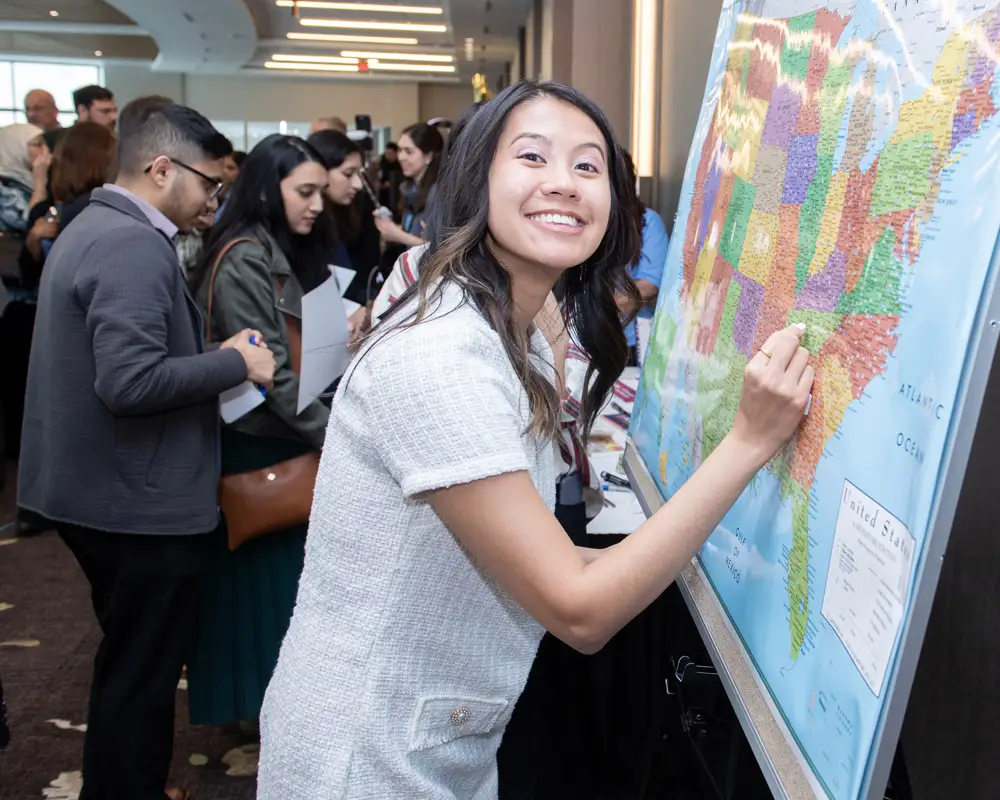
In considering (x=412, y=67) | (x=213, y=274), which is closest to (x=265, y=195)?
(x=213, y=274)

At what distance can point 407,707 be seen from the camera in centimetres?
103

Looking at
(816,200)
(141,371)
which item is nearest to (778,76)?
(816,200)

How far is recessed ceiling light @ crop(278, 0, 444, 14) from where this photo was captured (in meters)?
12.2

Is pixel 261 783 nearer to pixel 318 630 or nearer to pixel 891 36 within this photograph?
pixel 318 630

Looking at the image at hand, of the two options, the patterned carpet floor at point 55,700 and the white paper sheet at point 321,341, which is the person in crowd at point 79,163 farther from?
the white paper sheet at point 321,341

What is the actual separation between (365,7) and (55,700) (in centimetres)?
1102

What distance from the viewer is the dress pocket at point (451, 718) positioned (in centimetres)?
104

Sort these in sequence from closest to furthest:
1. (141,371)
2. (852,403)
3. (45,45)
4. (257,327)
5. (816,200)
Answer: (852,403) → (816,200) → (141,371) → (257,327) → (45,45)

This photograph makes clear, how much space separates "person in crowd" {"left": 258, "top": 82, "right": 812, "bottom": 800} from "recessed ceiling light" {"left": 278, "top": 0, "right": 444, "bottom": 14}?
1189cm

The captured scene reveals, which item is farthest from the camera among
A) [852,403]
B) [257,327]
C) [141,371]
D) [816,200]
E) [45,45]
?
[45,45]

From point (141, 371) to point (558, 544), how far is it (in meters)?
1.21

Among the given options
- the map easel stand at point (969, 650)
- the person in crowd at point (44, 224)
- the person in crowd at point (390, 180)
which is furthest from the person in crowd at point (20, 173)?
the map easel stand at point (969, 650)

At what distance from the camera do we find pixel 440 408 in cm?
89

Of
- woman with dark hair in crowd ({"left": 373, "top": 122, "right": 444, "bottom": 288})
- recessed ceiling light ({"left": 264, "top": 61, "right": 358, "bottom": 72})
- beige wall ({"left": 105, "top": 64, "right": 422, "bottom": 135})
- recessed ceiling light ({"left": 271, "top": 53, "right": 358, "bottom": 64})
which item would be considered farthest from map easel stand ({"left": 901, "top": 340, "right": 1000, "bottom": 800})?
beige wall ({"left": 105, "top": 64, "right": 422, "bottom": 135})
